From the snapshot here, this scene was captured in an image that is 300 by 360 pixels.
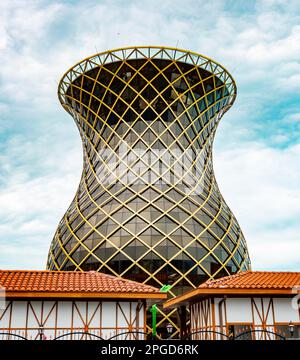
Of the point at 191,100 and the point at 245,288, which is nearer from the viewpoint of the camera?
the point at 245,288

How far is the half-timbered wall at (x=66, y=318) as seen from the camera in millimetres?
20875

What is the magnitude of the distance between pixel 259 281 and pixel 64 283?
9.36 metres

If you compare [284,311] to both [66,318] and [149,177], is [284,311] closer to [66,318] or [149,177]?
[66,318]

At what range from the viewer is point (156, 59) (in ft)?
132

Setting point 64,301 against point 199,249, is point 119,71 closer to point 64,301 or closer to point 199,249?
point 199,249

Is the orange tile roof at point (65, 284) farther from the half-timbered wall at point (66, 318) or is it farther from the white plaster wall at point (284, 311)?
the white plaster wall at point (284, 311)

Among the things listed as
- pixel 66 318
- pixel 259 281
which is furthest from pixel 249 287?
pixel 66 318

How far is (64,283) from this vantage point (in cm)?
2247

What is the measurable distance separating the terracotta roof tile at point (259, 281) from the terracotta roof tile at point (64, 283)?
302 centimetres
